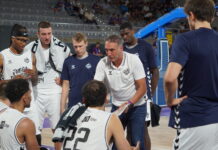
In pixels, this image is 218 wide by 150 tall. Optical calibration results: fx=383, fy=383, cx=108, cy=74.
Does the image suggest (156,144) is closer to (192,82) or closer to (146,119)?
(146,119)

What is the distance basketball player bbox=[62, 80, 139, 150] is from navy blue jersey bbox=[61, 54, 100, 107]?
2124 mm

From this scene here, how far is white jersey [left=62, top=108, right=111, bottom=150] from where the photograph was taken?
298cm

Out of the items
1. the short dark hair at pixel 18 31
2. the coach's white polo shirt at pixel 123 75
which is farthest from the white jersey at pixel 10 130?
the short dark hair at pixel 18 31

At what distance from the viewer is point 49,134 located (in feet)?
25.8

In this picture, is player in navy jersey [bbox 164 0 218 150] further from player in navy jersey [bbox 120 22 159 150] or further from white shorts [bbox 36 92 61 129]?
white shorts [bbox 36 92 61 129]

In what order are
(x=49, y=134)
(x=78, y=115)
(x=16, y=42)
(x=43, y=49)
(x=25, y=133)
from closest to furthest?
(x=78, y=115) < (x=25, y=133) < (x=16, y=42) < (x=43, y=49) < (x=49, y=134)

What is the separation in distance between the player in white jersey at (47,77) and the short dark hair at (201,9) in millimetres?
3014

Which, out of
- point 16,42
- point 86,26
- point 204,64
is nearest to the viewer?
point 204,64

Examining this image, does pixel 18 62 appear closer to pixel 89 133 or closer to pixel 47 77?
pixel 47 77

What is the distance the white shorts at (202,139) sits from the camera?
2.89m

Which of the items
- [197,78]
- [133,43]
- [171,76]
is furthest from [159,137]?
[171,76]

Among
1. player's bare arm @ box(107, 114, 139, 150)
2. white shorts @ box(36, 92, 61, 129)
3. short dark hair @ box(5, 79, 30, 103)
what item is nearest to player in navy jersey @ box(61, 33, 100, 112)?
white shorts @ box(36, 92, 61, 129)

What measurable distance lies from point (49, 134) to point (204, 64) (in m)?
5.52

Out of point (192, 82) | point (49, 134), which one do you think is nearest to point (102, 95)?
point (192, 82)
